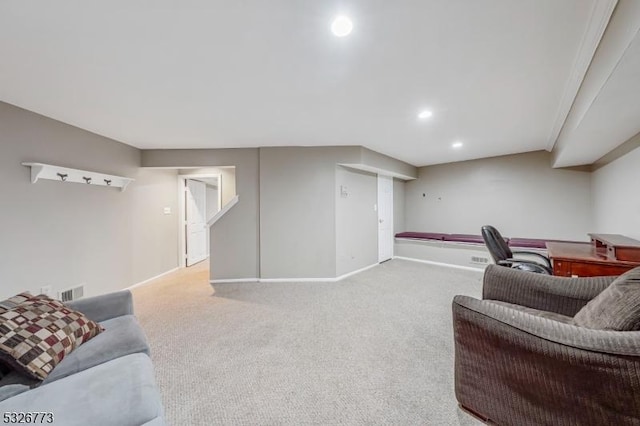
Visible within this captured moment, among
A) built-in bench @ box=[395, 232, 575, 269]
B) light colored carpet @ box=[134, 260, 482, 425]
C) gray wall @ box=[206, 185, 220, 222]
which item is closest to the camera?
light colored carpet @ box=[134, 260, 482, 425]

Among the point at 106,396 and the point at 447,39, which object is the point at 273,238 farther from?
the point at 447,39

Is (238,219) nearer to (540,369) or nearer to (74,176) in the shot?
(74,176)

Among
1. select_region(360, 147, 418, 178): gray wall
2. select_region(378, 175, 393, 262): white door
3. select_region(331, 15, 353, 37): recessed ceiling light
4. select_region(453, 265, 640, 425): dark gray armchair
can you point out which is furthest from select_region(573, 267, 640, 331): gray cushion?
select_region(378, 175, 393, 262): white door

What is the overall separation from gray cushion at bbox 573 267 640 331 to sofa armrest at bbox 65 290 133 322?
2820 millimetres

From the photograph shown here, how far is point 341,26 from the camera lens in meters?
1.42

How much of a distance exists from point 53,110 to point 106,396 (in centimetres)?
306

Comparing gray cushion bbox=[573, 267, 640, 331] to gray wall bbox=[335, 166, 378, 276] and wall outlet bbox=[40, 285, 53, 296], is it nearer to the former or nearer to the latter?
gray wall bbox=[335, 166, 378, 276]

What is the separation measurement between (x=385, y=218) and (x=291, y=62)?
4.31m

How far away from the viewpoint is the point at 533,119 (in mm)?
2906

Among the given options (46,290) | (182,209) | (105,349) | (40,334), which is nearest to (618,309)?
(105,349)

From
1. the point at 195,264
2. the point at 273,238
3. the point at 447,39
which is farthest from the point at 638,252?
the point at 195,264

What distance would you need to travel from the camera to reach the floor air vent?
2885 millimetres

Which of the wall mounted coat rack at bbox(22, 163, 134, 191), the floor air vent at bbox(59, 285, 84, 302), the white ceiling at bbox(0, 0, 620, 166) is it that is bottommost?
the floor air vent at bbox(59, 285, 84, 302)

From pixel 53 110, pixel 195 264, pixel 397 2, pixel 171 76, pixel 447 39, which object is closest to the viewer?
pixel 397 2
